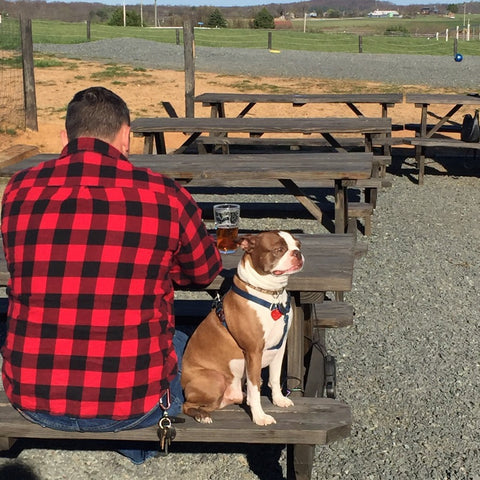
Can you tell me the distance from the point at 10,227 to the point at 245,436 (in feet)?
3.71

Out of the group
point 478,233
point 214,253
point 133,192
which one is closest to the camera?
point 133,192

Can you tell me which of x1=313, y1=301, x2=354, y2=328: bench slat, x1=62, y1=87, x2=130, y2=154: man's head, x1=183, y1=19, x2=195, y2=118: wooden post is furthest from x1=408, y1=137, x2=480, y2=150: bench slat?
x1=62, y1=87, x2=130, y2=154: man's head

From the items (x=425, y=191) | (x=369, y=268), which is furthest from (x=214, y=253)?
(x=425, y=191)

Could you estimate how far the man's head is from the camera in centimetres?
244

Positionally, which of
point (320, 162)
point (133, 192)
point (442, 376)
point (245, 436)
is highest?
point (133, 192)

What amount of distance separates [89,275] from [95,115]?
0.51 metres

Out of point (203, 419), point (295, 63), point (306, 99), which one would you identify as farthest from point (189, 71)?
point (295, 63)

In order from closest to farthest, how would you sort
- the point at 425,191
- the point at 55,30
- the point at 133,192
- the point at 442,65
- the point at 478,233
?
the point at 133,192
the point at 478,233
the point at 425,191
the point at 442,65
the point at 55,30

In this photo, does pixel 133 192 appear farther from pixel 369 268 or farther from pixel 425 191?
pixel 425 191

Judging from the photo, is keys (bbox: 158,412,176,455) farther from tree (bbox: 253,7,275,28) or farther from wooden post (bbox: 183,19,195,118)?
tree (bbox: 253,7,275,28)

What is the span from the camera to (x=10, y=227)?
2.46 meters

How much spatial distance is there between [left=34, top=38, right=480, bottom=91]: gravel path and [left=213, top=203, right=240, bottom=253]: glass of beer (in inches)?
708

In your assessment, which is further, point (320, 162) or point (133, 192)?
point (320, 162)

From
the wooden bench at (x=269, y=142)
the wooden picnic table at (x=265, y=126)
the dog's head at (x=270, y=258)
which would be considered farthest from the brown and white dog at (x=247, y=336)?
the wooden bench at (x=269, y=142)
